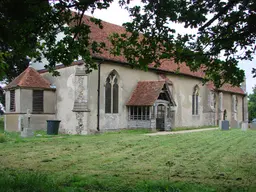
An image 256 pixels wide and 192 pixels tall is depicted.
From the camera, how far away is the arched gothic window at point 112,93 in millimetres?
23844

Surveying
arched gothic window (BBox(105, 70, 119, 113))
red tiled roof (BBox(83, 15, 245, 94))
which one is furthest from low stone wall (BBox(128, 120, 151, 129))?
red tiled roof (BBox(83, 15, 245, 94))

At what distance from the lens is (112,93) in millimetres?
24141

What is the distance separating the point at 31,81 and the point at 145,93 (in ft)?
29.0

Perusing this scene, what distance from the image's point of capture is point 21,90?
23.0m

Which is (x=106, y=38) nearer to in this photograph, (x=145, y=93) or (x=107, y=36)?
(x=107, y=36)

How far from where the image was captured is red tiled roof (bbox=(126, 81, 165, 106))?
24472mm

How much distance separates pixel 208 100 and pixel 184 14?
28.5m

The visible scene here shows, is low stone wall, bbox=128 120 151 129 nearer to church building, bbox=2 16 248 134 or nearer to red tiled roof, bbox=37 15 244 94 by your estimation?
church building, bbox=2 16 248 134

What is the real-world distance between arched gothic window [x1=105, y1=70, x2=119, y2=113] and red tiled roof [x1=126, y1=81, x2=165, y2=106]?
1.21 meters

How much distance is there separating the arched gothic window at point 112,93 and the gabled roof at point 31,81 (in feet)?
14.9

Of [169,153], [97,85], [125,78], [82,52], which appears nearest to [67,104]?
[97,85]

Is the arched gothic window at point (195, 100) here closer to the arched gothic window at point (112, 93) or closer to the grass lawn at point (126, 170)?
the arched gothic window at point (112, 93)

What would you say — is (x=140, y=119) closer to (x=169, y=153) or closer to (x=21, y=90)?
(x=21, y=90)

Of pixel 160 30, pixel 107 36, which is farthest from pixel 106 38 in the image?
pixel 160 30
